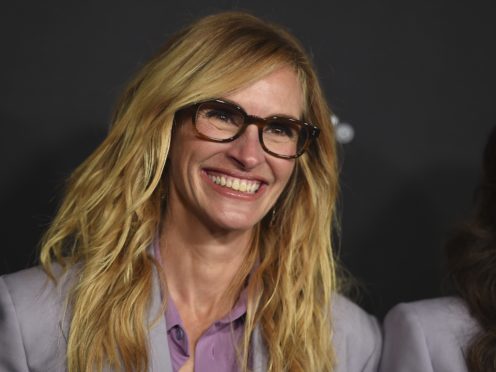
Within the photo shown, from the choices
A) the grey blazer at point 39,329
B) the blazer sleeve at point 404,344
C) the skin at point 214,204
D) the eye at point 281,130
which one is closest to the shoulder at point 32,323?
the grey blazer at point 39,329

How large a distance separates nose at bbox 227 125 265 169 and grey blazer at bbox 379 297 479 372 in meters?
0.67

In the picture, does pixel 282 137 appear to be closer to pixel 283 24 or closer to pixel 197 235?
pixel 197 235

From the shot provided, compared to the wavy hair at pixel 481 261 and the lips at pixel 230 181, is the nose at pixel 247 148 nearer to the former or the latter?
the lips at pixel 230 181

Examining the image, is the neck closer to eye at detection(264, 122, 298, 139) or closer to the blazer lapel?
the blazer lapel

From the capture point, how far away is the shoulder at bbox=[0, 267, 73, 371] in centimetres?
188

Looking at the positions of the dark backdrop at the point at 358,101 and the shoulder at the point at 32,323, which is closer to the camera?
the shoulder at the point at 32,323

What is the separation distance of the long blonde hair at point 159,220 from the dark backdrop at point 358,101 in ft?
1.36

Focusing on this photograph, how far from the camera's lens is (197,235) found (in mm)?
2094

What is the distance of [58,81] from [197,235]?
792 millimetres

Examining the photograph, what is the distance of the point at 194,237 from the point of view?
6.88ft

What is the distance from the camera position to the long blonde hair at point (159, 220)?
196 cm

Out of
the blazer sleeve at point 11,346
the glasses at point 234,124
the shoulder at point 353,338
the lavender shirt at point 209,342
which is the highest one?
the glasses at point 234,124


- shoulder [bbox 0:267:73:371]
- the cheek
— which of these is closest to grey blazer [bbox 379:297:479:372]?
the cheek

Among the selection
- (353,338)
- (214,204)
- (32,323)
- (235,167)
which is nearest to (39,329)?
(32,323)
